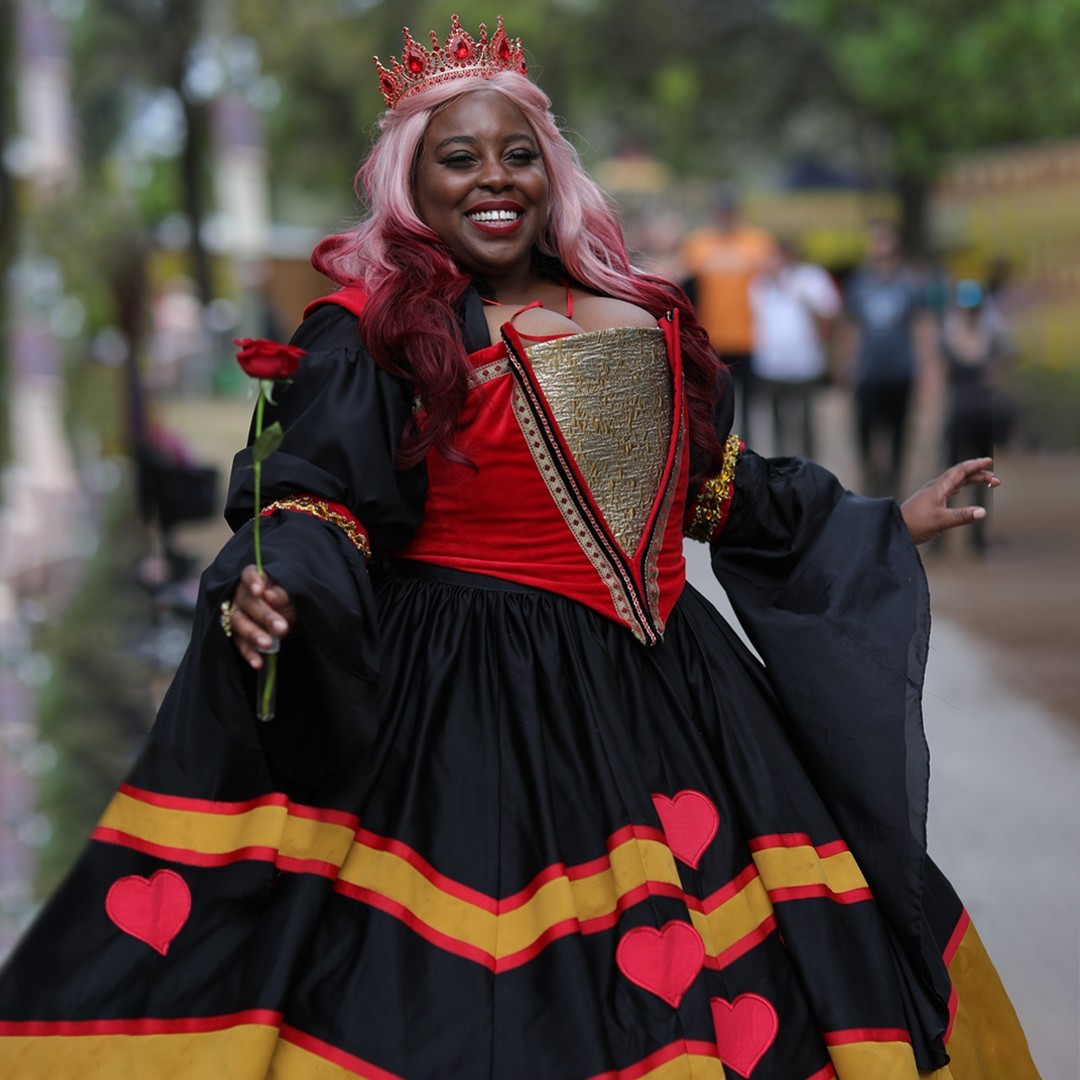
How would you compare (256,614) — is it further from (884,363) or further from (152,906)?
(884,363)

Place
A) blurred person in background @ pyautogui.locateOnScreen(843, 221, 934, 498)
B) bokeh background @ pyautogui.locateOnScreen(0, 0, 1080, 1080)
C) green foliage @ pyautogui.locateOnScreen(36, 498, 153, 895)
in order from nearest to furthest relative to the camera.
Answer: green foliage @ pyautogui.locateOnScreen(36, 498, 153, 895)
bokeh background @ pyautogui.locateOnScreen(0, 0, 1080, 1080)
blurred person in background @ pyautogui.locateOnScreen(843, 221, 934, 498)

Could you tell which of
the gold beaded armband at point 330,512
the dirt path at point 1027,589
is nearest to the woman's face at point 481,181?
the gold beaded armband at point 330,512

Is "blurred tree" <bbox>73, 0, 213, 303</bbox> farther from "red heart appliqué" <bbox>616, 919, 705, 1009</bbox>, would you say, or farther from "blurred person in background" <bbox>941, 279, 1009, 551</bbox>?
"red heart appliqué" <bbox>616, 919, 705, 1009</bbox>

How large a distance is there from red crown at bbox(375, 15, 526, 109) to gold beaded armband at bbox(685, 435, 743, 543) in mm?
881

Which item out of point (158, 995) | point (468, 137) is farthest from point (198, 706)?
point (468, 137)

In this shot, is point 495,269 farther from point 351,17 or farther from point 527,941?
point 351,17

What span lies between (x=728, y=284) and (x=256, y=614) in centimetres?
851

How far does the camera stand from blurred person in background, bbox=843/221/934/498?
9.83 metres

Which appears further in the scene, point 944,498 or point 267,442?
point 944,498

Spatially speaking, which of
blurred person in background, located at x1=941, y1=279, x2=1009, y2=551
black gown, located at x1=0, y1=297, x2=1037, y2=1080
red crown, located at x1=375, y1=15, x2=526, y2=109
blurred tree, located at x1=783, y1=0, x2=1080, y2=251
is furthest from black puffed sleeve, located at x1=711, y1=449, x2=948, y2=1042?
blurred tree, located at x1=783, y1=0, x2=1080, y2=251

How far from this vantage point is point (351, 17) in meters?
28.8

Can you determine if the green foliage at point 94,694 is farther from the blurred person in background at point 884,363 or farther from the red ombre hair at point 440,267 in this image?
the blurred person in background at point 884,363

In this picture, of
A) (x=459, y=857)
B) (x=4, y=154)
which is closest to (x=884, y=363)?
(x=4, y=154)

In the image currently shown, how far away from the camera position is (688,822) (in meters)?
2.63
